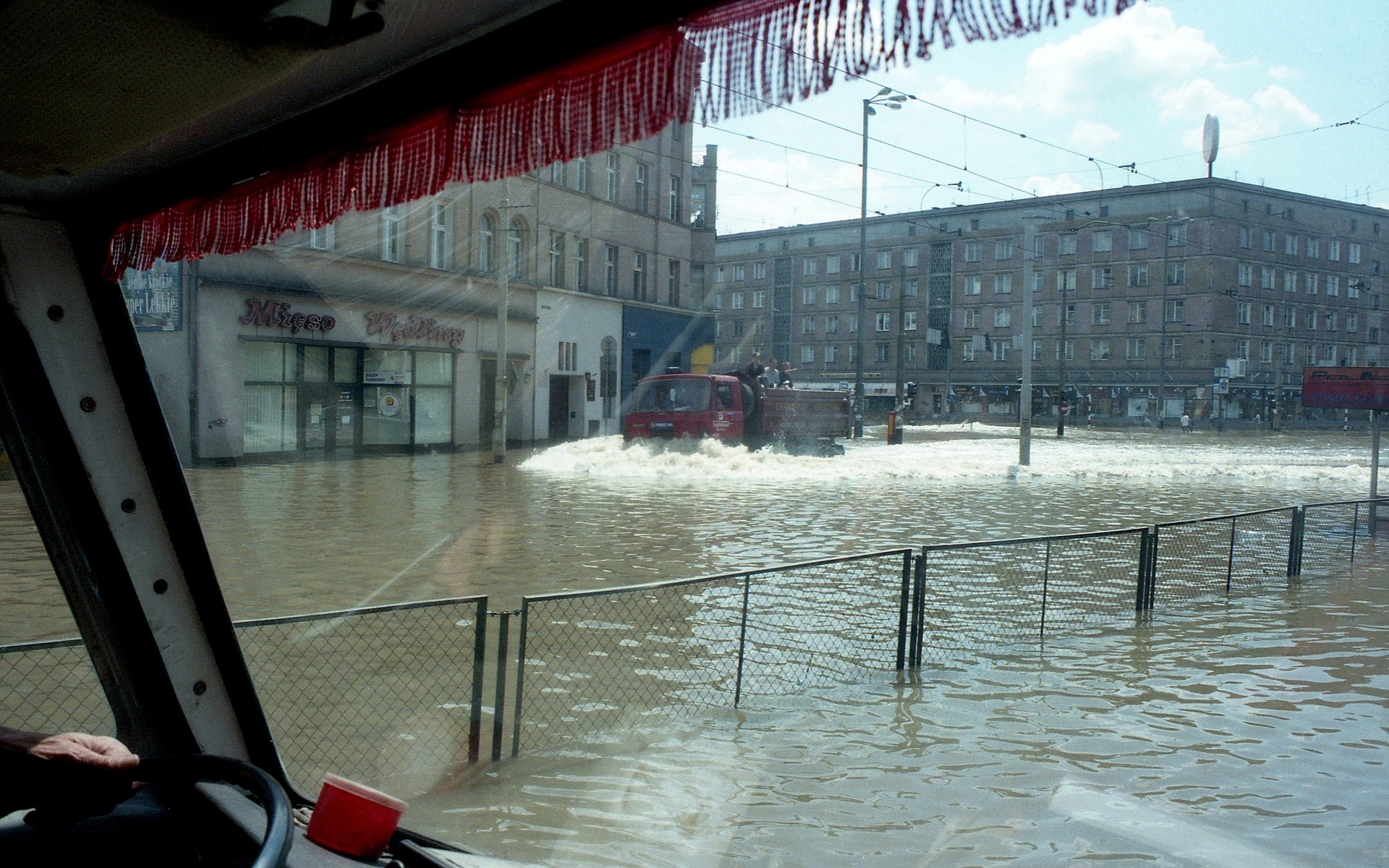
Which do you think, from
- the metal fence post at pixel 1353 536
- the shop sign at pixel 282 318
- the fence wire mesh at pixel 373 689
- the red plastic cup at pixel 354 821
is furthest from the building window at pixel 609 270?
the red plastic cup at pixel 354 821

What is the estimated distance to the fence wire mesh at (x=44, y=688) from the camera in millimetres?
3426

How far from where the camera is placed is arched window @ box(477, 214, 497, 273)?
27103 mm

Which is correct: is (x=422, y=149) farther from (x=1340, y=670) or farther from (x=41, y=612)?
(x=1340, y=670)

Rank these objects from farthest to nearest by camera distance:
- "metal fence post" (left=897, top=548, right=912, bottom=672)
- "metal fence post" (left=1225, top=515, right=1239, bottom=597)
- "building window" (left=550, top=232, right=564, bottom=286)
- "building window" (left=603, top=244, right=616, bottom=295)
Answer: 1. "building window" (left=603, top=244, right=616, bottom=295)
2. "building window" (left=550, top=232, right=564, bottom=286)
3. "metal fence post" (left=1225, top=515, right=1239, bottom=597)
4. "metal fence post" (left=897, top=548, right=912, bottom=672)

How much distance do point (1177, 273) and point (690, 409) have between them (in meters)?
50.0

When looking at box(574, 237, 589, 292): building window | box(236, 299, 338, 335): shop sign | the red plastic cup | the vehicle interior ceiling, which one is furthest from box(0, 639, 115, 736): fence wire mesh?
box(574, 237, 589, 292): building window

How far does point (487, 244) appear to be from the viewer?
28.1 metres

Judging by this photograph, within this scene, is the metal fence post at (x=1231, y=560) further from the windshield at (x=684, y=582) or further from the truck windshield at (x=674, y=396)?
the truck windshield at (x=674, y=396)

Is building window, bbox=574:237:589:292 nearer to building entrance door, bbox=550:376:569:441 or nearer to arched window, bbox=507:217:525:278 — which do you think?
arched window, bbox=507:217:525:278

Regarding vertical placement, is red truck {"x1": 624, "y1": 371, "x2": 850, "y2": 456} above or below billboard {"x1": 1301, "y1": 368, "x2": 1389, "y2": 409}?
below

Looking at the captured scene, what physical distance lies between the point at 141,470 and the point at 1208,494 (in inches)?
840

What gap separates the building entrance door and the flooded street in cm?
2033

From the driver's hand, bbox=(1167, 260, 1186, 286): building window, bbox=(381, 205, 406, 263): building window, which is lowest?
the driver's hand

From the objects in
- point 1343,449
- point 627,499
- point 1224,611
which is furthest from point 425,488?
point 1343,449
